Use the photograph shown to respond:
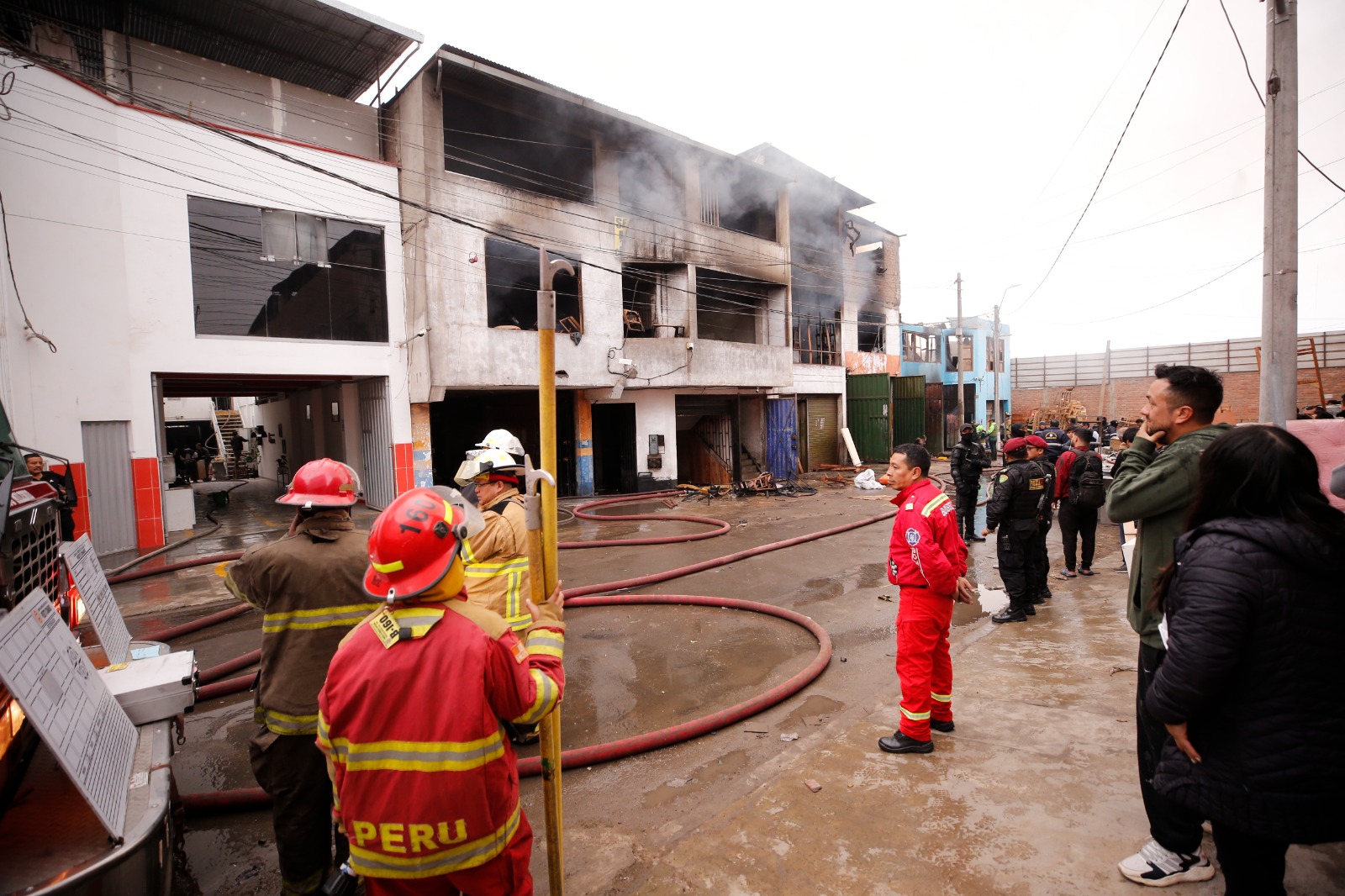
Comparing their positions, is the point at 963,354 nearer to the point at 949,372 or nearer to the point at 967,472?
the point at 949,372

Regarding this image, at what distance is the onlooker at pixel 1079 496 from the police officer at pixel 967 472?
1.50 m

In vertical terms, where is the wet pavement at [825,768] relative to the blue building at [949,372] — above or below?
below

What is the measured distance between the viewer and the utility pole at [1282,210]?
5.62 m

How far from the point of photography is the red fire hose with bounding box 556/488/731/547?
10.2m

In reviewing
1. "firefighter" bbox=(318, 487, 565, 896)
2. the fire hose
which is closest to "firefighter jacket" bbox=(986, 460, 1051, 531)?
the fire hose

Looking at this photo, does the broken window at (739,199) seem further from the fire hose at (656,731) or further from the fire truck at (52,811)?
the fire truck at (52,811)

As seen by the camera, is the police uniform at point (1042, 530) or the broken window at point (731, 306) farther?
the broken window at point (731, 306)

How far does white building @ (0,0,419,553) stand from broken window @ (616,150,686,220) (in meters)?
5.98

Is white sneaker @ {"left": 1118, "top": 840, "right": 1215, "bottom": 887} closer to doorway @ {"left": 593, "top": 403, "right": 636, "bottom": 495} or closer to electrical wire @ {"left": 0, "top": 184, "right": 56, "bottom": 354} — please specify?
electrical wire @ {"left": 0, "top": 184, "right": 56, "bottom": 354}

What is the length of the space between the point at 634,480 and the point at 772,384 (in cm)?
542

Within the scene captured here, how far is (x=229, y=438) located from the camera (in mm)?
28344

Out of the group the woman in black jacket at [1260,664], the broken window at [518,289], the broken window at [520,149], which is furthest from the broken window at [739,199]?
the woman in black jacket at [1260,664]

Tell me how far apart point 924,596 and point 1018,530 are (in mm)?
3317

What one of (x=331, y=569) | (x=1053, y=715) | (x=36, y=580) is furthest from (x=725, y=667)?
(x=36, y=580)
